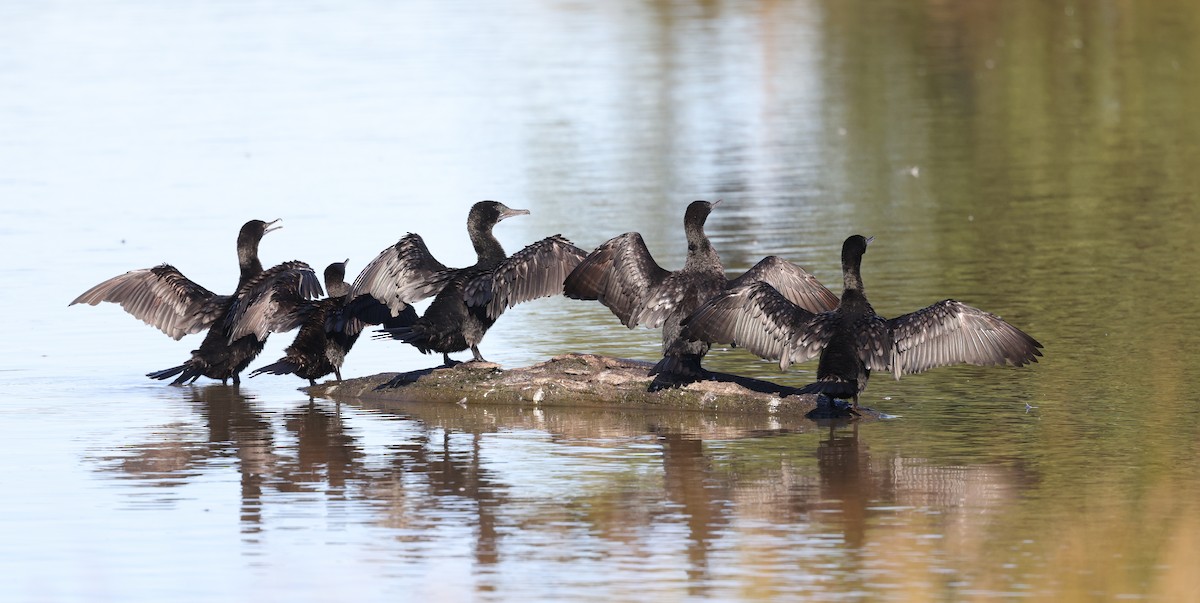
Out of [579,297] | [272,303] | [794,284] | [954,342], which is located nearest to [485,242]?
[579,297]

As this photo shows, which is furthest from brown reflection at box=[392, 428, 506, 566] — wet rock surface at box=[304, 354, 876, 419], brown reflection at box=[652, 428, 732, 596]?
brown reflection at box=[652, 428, 732, 596]

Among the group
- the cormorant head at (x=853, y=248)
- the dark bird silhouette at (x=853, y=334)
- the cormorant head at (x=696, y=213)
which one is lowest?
the dark bird silhouette at (x=853, y=334)

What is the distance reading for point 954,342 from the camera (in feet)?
35.2

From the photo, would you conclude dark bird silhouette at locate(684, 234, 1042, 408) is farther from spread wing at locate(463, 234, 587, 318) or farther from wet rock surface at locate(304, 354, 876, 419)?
spread wing at locate(463, 234, 587, 318)

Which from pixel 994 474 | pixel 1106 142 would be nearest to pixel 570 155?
pixel 1106 142

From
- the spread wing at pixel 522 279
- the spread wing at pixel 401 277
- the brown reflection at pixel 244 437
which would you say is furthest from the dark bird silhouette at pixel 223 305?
the spread wing at pixel 522 279

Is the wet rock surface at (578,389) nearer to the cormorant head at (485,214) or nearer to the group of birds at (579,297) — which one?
the group of birds at (579,297)

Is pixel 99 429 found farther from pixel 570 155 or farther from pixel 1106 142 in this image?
pixel 1106 142

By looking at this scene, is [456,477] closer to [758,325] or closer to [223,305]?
[758,325]

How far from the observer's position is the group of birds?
10750mm

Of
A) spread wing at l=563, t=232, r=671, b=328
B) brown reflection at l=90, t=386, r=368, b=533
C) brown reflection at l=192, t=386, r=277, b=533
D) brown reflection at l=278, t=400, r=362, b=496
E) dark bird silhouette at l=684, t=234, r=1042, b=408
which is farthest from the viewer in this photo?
spread wing at l=563, t=232, r=671, b=328

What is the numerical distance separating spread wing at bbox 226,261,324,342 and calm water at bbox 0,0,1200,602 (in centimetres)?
49

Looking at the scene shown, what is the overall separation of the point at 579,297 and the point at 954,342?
2.29 meters

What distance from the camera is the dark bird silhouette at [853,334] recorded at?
10.7 metres
